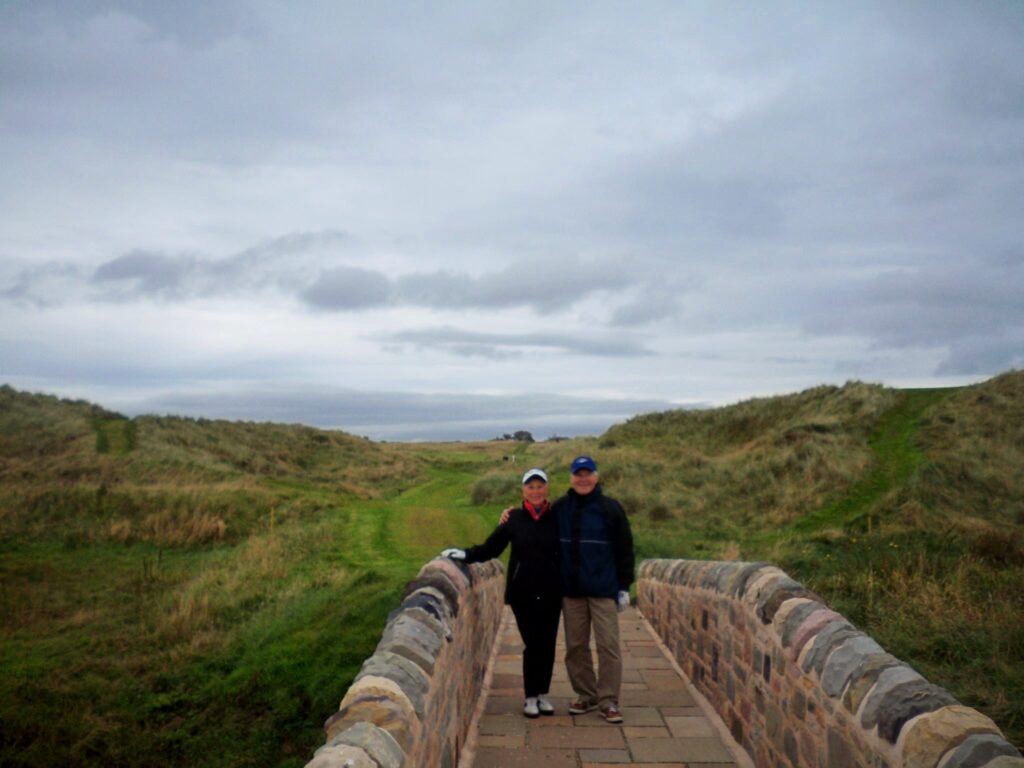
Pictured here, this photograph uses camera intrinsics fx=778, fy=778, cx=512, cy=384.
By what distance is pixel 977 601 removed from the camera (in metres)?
8.62

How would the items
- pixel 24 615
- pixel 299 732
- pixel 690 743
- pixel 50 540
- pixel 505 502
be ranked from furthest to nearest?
pixel 505 502 → pixel 50 540 → pixel 24 615 → pixel 299 732 → pixel 690 743

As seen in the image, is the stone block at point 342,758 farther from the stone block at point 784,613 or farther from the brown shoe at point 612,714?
the brown shoe at point 612,714

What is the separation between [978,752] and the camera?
8.07 feet

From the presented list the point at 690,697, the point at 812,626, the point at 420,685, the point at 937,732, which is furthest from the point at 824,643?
the point at 690,697

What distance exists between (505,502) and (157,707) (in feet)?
51.6

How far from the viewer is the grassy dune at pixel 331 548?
25.6 feet

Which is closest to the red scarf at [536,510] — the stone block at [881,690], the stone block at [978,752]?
the stone block at [881,690]

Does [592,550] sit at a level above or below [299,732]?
above

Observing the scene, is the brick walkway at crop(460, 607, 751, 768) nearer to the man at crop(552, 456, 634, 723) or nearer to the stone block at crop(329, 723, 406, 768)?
the man at crop(552, 456, 634, 723)

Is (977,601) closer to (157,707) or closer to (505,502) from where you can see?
(157,707)

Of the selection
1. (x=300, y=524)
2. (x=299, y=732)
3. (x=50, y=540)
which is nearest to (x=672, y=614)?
(x=299, y=732)

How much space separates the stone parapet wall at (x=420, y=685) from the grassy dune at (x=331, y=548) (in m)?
2.71

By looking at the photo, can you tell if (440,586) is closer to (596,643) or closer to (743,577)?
(596,643)

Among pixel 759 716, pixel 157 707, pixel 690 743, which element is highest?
pixel 759 716
